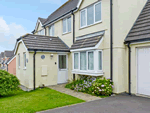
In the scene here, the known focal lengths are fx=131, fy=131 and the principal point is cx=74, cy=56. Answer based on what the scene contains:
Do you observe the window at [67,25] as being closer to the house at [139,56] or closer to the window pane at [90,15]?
the window pane at [90,15]

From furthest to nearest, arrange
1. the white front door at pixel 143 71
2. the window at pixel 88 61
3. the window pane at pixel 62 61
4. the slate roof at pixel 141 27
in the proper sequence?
1. the window pane at pixel 62 61
2. the window at pixel 88 61
3. the slate roof at pixel 141 27
4. the white front door at pixel 143 71

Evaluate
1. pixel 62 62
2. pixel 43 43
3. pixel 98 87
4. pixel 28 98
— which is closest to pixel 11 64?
pixel 43 43

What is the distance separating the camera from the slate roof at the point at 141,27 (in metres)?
7.32

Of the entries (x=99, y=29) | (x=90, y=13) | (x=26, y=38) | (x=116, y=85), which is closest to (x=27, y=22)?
(x=26, y=38)

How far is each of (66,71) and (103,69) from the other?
4.25 m

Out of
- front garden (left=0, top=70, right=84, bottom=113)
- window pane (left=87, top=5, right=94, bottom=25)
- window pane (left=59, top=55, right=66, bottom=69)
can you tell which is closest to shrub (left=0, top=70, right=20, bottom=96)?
front garden (left=0, top=70, right=84, bottom=113)

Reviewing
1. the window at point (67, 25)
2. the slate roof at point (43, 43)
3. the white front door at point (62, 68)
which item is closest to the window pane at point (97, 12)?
the window at point (67, 25)

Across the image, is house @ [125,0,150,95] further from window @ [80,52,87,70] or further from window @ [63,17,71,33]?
window @ [63,17,71,33]

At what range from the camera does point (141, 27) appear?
7.86 metres

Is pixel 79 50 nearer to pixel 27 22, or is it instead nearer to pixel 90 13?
pixel 90 13

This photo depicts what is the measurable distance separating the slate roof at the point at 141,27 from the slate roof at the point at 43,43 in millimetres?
5618

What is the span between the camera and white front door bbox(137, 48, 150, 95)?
7.10 meters

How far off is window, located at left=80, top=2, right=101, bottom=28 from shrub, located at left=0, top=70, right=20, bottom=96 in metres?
6.52

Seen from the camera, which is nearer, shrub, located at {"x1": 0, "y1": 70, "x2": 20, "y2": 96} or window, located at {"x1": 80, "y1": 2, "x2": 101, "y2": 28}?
shrub, located at {"x1": 0, "y1": 70, "x2": 20, "y2": 96}
